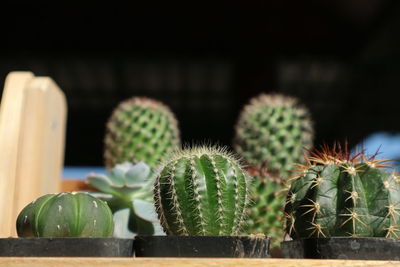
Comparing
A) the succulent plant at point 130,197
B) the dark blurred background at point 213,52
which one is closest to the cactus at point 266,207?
the succulent plant at point 130,197

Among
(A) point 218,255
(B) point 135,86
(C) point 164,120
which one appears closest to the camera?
(A) point 218,255

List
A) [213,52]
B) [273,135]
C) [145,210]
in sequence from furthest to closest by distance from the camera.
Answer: [213,52] < [273,135] < [145,210]

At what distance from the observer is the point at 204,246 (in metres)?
0.91

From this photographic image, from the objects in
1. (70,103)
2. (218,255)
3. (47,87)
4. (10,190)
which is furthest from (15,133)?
(70,103)

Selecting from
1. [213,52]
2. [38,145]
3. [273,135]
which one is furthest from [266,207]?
[213,52]

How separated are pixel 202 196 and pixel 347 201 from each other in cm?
25

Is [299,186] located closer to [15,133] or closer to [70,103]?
[15,133]

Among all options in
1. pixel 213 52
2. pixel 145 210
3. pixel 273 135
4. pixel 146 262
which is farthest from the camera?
pixel 213 52

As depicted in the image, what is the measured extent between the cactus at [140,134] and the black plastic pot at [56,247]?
0.70 meters

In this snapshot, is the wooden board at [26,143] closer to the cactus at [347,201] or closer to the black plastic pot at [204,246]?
the black plastic pot at [204,246]

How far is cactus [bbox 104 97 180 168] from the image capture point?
1675 millimetres

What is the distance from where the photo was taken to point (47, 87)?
1520 mm

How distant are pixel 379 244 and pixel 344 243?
5cm

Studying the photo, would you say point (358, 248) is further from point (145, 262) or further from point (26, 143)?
point (26, 143)
